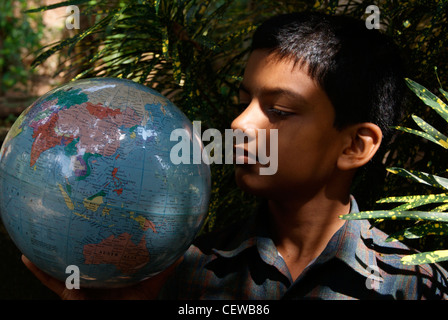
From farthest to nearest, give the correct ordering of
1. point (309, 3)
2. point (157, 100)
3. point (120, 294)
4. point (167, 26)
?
point (309, 3)
point (167, 26)
point (120, 294)
point (157, 100)

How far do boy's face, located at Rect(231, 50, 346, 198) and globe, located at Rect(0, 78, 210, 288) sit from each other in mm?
232

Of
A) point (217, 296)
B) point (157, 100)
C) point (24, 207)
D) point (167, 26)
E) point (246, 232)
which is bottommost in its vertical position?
point (217, 296)

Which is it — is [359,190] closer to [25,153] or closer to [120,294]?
[120,294]

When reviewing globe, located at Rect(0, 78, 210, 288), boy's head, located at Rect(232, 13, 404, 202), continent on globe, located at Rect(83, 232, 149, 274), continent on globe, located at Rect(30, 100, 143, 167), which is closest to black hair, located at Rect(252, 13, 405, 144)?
boy's head, located at Rect(232, 13, 404, 202)

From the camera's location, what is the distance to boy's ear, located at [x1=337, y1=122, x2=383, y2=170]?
5.22 feet

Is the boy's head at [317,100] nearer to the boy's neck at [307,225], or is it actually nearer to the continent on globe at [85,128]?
the boy's neck at [307,225]

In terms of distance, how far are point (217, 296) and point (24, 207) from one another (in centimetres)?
73

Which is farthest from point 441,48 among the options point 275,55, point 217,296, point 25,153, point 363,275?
point 25,153

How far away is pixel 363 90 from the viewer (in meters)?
1.60

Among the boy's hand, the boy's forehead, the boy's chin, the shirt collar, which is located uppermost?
the boy's forehead

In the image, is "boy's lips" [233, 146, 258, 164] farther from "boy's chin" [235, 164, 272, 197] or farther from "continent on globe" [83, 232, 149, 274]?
"continent on globe" [83, 232, 149, 274]

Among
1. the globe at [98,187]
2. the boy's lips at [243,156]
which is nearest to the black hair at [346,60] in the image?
the boy's lips at [243,156]

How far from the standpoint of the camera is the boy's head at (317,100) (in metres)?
1.51

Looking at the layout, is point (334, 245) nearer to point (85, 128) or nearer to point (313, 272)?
point (313, 272)
